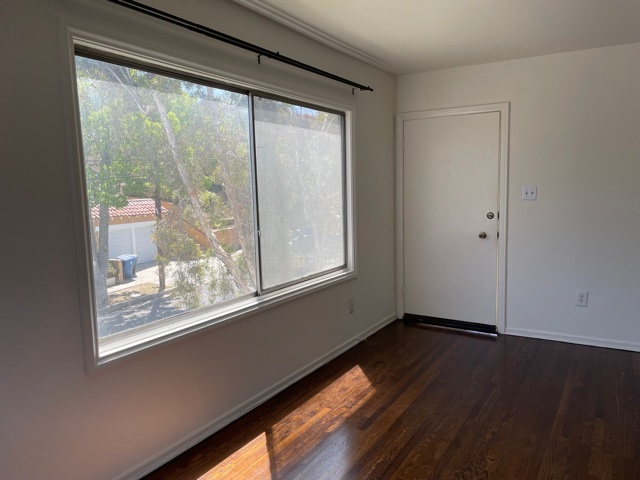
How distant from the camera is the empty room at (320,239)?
175 centimetres

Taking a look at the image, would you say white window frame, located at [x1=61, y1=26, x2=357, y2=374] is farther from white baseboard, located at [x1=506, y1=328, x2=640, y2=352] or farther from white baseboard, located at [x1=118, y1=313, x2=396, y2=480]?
white baseboard, located at [x1=506, y1=328, x2=640, y2=352]

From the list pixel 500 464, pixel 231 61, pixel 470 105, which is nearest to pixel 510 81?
pixel 470 105

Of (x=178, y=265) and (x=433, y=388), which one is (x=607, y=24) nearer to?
(x=433, y=388)

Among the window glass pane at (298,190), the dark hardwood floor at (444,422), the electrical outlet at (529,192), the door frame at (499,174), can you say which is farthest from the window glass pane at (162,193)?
the electrical outlet at (529,192)

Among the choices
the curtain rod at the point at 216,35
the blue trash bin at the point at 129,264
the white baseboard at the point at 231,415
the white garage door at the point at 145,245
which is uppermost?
the curtain rod at the point at 216,35

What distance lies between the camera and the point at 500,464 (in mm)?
2141

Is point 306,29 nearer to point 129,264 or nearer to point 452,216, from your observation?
point 129,264

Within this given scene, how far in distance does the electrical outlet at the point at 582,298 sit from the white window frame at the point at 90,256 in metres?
2.37

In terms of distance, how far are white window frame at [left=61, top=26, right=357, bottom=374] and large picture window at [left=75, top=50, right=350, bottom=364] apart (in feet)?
0.09

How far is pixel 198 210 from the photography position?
2.42 metres

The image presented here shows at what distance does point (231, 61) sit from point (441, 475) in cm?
235

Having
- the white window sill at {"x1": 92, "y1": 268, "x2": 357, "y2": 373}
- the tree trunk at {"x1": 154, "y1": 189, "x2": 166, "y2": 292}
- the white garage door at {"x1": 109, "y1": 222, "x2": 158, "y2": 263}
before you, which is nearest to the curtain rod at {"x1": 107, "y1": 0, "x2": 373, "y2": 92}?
the tree trunk at {"x1": 154, "y1": 189, "x2": 166, "y2": 292}

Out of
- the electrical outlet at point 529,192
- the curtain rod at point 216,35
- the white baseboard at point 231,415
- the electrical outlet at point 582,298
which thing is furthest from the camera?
the electrical outlet at point 529,192

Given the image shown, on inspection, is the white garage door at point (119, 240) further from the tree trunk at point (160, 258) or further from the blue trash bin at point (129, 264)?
the tree trunk at point (160, 258)
